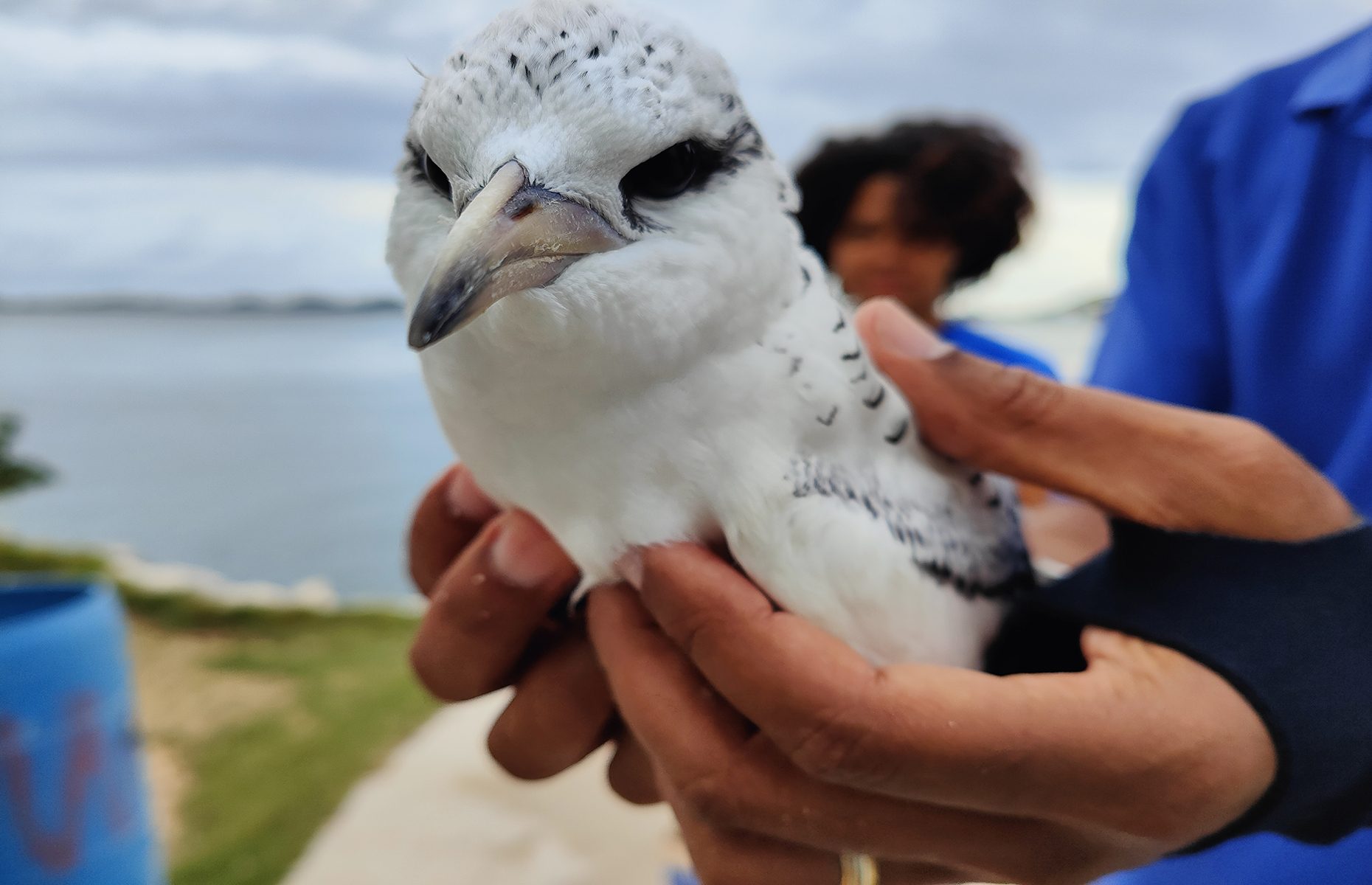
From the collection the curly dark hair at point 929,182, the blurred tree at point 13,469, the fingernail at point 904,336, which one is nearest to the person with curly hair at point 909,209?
the curly dark hair at point 929,182

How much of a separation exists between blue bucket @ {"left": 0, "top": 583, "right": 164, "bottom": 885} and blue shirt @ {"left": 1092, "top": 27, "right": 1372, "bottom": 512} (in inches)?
69.1

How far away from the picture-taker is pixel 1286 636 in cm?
71

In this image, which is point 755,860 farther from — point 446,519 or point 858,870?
point 446,519

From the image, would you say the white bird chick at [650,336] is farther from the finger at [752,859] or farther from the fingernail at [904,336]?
the finger at [752,859]

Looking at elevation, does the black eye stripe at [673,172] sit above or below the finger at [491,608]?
above

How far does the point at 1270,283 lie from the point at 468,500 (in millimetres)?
1099

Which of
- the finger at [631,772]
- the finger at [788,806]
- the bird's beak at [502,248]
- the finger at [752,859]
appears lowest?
the finger at [631,772]

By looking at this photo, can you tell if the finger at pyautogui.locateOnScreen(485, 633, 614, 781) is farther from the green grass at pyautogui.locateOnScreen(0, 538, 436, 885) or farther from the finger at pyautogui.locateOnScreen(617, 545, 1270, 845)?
the green grass at pyautogui.locateOnScreen(0, 538, 436, 885)

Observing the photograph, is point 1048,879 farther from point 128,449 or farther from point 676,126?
point 128,449

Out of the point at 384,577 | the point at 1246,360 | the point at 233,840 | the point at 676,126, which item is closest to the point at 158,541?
the point at 384,577

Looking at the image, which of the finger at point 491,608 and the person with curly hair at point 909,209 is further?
the person with curly hair at point 909,209

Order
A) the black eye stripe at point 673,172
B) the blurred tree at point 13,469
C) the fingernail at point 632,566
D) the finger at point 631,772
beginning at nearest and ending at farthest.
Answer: the black eye stripe at point 673,172 → the fingernail at point 632,566 → the finger at point 631,772 → the blurred tree at point 13,469

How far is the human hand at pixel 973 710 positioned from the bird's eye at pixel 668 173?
29cm

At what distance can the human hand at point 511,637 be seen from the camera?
0.84 meters
